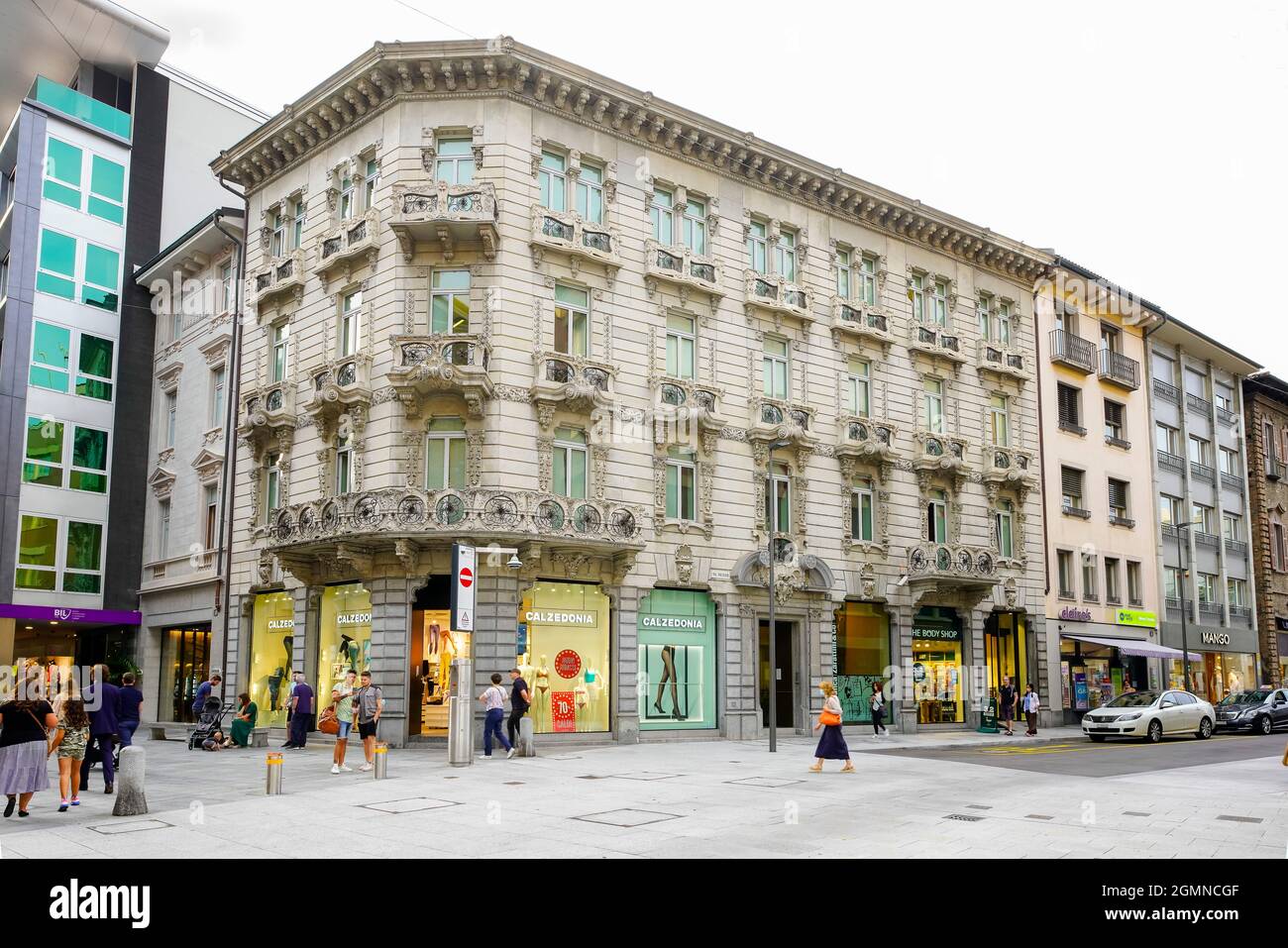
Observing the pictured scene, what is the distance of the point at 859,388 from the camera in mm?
35656

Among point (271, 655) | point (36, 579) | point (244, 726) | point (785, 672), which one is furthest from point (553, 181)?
point (36, 579)

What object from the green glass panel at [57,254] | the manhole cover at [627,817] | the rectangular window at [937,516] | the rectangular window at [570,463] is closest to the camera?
the manhole cover at [627,817]

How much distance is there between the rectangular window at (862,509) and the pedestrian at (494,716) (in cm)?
1461

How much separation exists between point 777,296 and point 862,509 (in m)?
7.31

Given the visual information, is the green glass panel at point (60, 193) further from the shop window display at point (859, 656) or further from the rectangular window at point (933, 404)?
the rectangular window at point (933, 404)

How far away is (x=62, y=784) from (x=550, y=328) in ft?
53.7

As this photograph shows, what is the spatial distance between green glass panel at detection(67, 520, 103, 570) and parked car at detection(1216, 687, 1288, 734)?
127ft

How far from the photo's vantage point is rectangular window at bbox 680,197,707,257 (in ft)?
104

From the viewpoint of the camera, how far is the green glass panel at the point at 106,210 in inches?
1561

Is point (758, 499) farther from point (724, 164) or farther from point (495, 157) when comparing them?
point (495, 157)

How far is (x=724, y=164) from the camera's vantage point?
32500 millimetres

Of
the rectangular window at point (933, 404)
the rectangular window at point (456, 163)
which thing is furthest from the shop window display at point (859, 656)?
the rectangular window at point (456, 163)

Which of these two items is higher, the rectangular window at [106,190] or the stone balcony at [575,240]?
the rectangular window at [106,190]
